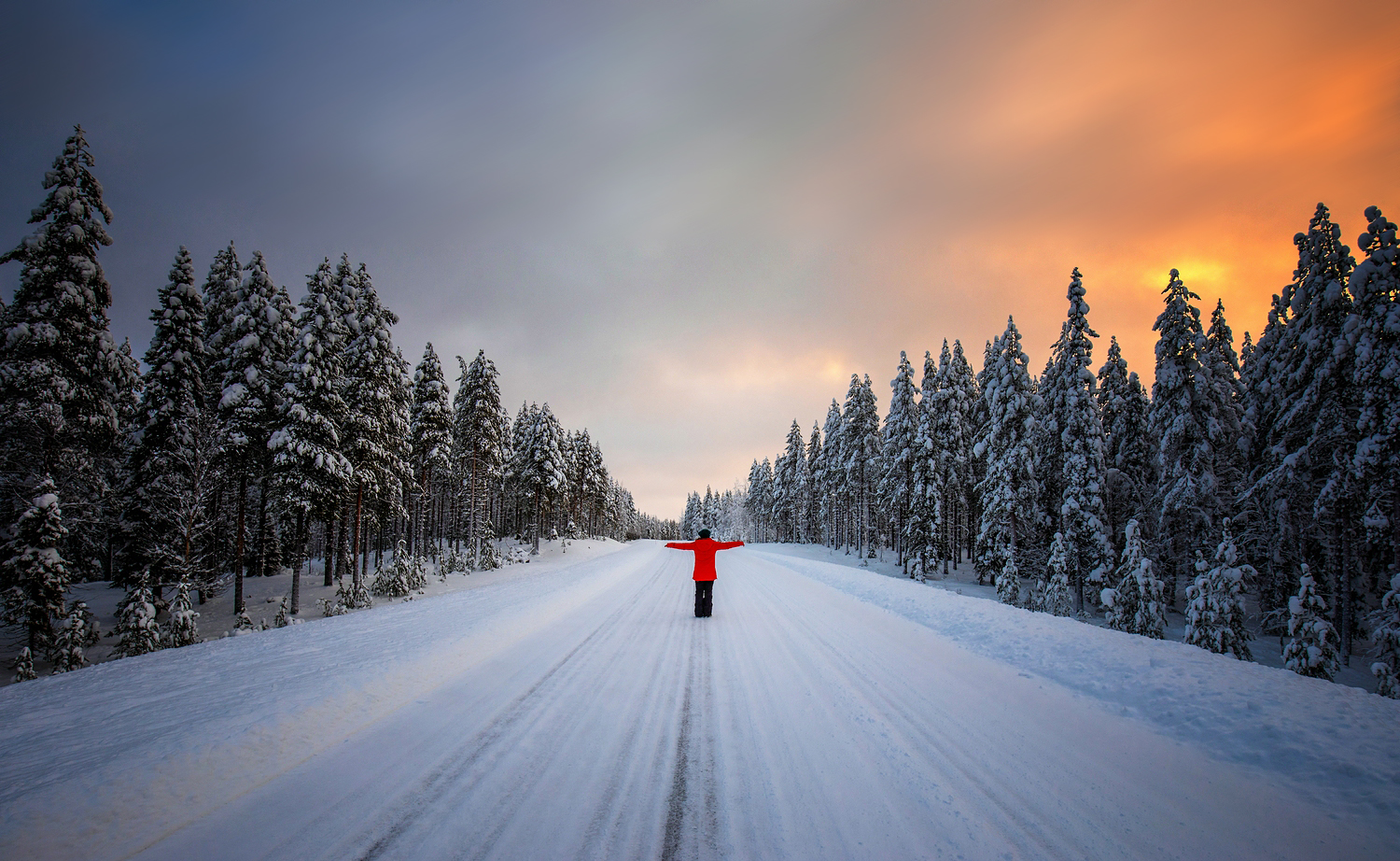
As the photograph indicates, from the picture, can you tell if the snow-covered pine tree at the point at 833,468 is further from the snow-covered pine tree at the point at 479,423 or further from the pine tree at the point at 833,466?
the snow-covered pine tree at the point at 479,423

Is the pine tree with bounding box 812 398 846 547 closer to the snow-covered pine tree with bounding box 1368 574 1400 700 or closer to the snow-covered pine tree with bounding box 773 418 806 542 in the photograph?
the snow-covered pine tree with bounding box 773 418 806 542

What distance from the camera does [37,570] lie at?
13.8 meters

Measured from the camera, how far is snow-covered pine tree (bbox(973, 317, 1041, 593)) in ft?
81.4

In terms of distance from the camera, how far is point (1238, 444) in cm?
2184

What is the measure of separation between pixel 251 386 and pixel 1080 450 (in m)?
37.0

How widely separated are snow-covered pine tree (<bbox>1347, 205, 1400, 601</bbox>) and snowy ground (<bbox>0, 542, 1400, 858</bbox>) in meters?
13.7

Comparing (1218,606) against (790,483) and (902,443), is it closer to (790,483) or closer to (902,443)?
(902,443)

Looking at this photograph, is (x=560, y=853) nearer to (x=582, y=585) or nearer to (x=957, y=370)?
(x=582, y=585)

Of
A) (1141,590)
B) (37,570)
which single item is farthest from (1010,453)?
(37,570)

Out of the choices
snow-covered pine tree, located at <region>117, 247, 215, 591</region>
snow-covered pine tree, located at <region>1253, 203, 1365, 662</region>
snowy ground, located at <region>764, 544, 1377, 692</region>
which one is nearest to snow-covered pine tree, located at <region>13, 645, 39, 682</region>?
snow-covered pine tree, located at <region>117, 247, 215, 591</region>

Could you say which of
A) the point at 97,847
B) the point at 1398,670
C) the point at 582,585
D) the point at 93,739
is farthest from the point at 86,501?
the point at 1398,670

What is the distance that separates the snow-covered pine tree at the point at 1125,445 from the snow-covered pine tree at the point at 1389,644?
11.7 meters

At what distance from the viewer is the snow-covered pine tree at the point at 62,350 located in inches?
573

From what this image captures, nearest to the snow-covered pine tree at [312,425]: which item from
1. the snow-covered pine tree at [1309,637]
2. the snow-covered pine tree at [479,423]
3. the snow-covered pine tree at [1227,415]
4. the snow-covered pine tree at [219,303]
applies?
the snow-covered pine tree at [219,303]
